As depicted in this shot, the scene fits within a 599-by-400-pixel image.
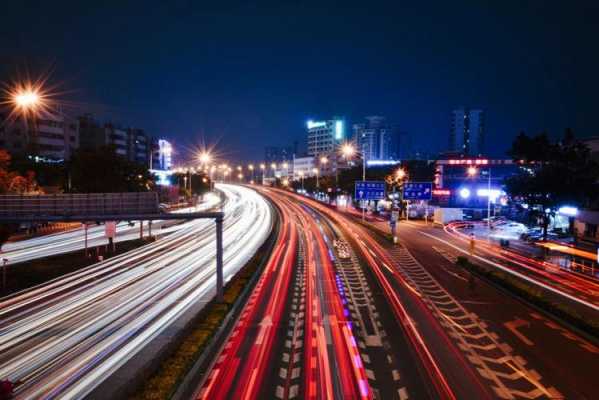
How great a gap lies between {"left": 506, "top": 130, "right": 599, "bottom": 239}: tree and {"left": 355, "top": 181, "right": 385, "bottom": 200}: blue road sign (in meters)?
15.8

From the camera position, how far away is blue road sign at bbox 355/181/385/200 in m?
49.5

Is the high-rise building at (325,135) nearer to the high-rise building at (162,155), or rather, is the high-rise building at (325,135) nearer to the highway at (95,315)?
the high-rise building at (162,155)

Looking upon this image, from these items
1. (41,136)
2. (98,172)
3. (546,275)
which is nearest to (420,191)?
(546,275)

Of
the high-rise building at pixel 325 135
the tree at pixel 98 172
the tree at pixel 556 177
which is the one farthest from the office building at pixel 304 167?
the tree at pixel 98 172

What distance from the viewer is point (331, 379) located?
1370 cm

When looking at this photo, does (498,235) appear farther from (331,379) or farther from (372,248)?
(331,379)

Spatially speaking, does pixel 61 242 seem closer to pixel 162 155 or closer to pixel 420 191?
pixel 420 191

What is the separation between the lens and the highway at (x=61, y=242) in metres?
34.2

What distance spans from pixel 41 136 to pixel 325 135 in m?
118

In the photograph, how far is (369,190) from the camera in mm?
49781

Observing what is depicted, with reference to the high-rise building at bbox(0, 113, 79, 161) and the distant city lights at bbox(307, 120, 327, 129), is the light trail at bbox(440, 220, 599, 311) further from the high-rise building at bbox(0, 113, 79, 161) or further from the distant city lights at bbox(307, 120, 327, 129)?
the distant city lights at bbox(307, 120, 327, 129)

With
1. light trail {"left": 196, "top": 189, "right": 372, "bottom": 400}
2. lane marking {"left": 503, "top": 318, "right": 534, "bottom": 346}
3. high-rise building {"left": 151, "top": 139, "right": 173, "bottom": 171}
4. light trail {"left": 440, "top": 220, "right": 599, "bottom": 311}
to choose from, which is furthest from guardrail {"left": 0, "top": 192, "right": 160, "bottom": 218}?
high-rise building {"left": 151, "top": 139, "right": 173, "bottom": 171}

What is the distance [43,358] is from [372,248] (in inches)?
1252

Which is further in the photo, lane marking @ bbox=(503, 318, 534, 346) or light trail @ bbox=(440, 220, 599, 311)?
light trail @ bbox=(440, 220, 599, 311)
